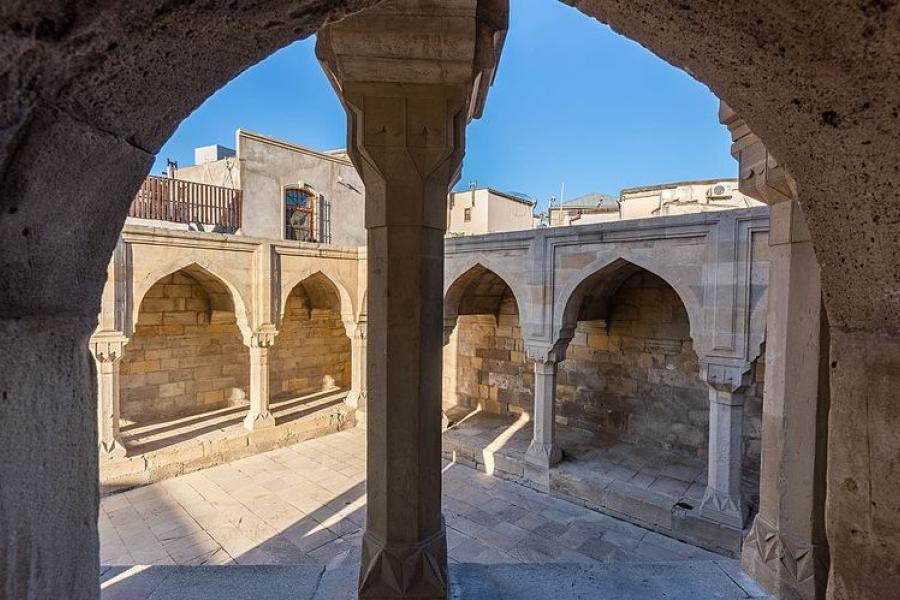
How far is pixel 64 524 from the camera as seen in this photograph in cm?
70

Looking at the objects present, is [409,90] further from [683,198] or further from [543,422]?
[683,198]

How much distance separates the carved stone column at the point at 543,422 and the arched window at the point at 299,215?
924 cm

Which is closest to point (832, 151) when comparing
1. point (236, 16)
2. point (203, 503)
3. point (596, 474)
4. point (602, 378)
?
point (236, 16)

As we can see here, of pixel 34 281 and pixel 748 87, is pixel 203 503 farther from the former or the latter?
pixel 748 87

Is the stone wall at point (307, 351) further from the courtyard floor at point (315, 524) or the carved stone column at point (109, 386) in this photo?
the carved stone column at point (109, 386)

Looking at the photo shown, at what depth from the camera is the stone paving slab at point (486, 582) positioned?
2385 mm

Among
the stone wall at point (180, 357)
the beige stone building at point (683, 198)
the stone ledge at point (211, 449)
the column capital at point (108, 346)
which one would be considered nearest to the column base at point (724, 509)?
the stone ledge at point (211, 449)

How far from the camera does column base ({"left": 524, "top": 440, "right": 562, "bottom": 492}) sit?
7.16m

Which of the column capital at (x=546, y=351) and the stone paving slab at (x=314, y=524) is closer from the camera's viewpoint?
the stone paving slab at (x=314, y=524)

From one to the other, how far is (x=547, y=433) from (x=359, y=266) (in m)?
5.73

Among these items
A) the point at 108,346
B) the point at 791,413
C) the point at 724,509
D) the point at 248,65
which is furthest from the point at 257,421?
the point at 248,65

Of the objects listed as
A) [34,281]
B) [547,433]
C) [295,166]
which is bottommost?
[547,433]

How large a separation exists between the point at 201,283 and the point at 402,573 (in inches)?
355

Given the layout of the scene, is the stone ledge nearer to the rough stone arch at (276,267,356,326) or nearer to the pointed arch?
the rough stone arch at (276,267,356,326)
